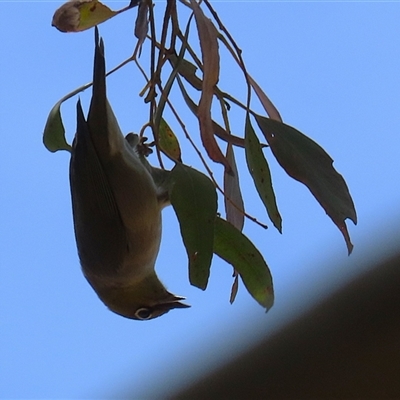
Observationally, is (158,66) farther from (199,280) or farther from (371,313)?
(371,313)

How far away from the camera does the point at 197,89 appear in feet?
3.35

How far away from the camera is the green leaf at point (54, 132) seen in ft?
3.34

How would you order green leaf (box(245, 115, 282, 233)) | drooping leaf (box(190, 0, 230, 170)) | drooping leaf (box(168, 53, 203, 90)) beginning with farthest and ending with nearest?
1. drooping leaf (box(168, 53, 203, 90))
2. green leaf (box(245, 115, 282, 233))
3. drooping leaf (box(190, 0, 230, 170))

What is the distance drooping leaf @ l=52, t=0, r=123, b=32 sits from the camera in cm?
92

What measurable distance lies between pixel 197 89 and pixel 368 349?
1.80ft

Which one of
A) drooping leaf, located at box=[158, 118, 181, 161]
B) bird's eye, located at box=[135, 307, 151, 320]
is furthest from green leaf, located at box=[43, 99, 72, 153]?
bird's eye, located at box=[135, 307, 151, 320]

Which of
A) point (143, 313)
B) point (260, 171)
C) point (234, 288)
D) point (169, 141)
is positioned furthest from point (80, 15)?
point (143, 313)

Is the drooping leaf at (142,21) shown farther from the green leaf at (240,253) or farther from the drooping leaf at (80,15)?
the green leaf at (240,253)

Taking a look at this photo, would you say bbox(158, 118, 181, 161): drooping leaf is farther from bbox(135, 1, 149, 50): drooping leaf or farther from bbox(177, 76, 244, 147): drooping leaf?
bbox(135, 1, 149, 50): drooping leaf

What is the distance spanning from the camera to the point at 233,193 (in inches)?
39.2

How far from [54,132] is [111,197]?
0.52 ft

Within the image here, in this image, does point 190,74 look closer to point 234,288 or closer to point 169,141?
point 169,141

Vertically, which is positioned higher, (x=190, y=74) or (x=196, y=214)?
(x=190, y=74)

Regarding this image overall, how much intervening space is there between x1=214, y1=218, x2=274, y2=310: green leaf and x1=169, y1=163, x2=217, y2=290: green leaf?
0.27 ft
